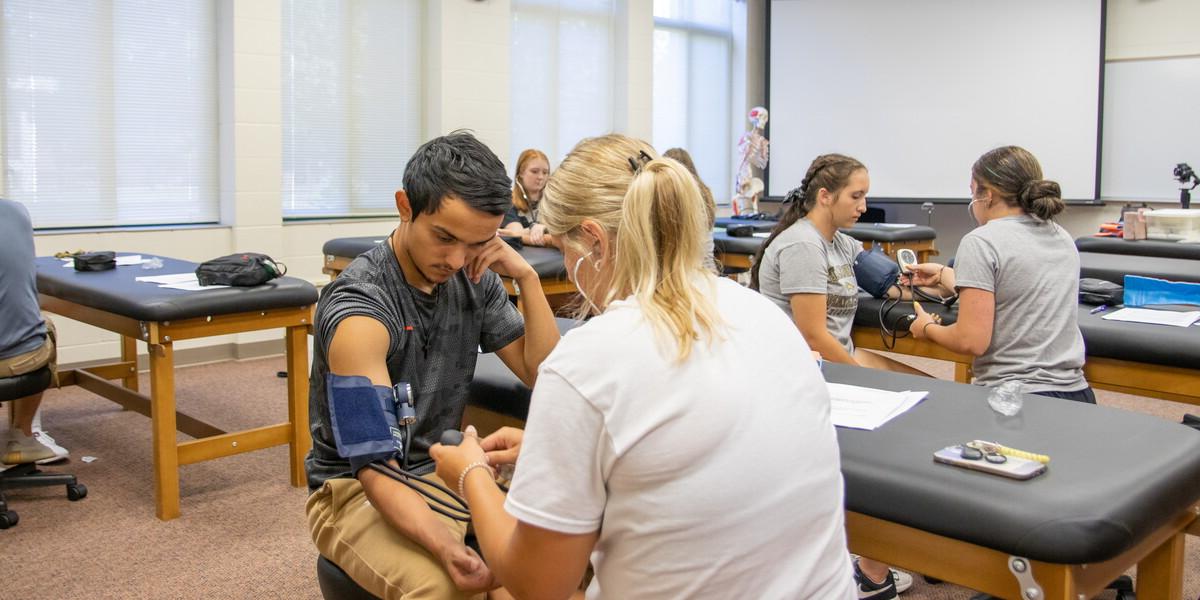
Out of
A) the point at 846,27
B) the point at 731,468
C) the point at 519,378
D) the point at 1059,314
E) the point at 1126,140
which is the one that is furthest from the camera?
the point at 846,27

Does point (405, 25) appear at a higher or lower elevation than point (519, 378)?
higher

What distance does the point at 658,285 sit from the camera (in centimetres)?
111

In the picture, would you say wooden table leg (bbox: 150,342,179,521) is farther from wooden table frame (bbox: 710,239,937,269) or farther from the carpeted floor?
wooden table frame (bbox: 710,239,937,269)

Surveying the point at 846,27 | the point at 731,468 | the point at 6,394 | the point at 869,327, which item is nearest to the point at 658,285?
the point at 731,468

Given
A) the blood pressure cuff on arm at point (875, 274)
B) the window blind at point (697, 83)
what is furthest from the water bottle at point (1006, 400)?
the window blind at point (697, 83)

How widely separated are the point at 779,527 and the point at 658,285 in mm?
285

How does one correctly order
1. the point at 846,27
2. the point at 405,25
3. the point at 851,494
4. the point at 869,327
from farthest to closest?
the point at 846,27 → the point at 405,25 → the point at 869,327 → the point at 851,494

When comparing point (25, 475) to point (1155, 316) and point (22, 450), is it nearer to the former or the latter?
point (22, 450)

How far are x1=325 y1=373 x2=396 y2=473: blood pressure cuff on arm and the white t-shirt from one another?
0.42 m

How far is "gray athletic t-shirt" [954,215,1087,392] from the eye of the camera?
247cm

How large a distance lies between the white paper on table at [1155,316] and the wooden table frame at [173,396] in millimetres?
2370

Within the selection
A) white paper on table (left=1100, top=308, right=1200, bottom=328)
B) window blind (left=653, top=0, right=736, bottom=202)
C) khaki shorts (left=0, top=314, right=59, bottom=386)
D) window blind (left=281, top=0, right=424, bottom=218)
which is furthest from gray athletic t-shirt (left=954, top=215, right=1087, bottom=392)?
window blind (left=653, top=0, right=736, bottom=202)

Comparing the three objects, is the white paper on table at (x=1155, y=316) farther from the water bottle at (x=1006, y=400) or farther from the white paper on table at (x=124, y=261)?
the white paper on table at (x=124, y=261)

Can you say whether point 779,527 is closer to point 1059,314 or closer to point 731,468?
point 731,468
